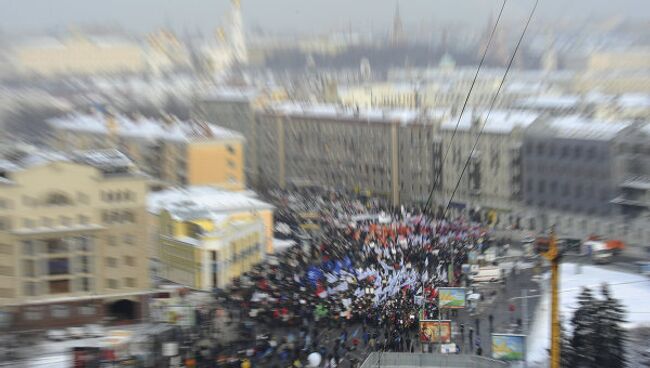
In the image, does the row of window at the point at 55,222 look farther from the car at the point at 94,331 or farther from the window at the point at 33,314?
the car at the point at 94,331

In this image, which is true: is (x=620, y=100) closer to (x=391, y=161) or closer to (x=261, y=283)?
(x=391, y=161)

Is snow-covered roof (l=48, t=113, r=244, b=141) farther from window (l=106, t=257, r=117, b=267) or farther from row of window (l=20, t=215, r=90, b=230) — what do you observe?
window (l=106, t=257, r=117, b=267)

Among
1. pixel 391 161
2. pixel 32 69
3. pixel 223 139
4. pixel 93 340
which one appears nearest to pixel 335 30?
pixel 391 161

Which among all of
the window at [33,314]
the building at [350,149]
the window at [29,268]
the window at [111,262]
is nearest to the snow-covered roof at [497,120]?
the building at [350,149]

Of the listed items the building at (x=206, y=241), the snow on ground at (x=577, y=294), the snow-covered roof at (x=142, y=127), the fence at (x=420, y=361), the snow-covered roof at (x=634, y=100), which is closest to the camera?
the fence at (x=420, y=361)

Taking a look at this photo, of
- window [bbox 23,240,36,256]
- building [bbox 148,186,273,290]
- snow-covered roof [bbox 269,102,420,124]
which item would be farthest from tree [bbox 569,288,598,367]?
snow-covered roof [bbox 269,102,420,124]
